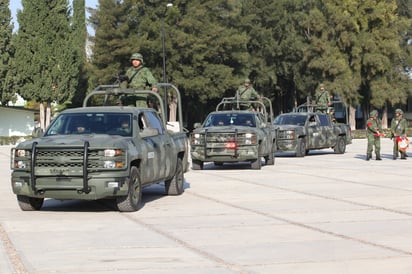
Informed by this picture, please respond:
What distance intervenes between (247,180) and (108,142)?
23.8 ft

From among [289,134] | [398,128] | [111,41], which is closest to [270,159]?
[289,134]

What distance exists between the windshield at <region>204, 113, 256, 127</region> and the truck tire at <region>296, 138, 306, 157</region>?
5.98 m

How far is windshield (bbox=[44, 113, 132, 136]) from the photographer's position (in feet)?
43.3

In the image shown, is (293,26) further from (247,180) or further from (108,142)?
(108,142)

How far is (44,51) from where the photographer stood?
213ft

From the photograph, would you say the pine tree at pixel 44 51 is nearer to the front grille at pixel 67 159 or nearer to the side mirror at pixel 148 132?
the side mirror at pixel 148 132

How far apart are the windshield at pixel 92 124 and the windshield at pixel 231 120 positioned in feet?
30.4

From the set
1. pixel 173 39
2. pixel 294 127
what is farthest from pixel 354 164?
pixel 173 39

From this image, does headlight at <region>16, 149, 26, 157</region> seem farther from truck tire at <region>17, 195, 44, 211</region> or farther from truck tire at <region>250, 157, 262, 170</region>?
truck tire at <region>250, 157, 262, 170</region>

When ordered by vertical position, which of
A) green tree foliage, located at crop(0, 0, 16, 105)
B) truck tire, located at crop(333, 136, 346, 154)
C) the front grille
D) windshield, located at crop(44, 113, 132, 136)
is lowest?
truck tire, located at crop(333, 136, 346, 154)

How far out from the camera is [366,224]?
11.2m

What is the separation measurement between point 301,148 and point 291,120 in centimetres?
126

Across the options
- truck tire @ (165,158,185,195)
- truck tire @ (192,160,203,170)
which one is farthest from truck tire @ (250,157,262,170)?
truck tire @ (165,158,185,195)

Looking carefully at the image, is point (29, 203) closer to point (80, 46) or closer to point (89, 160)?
point (89, 160)
